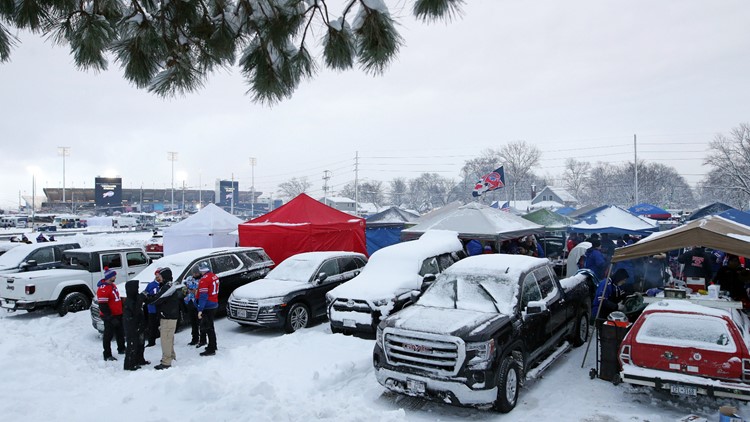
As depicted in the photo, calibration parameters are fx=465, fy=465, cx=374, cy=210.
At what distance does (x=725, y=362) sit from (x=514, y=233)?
8.58 metres

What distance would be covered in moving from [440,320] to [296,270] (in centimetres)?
600

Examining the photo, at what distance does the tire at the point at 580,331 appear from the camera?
8.76m

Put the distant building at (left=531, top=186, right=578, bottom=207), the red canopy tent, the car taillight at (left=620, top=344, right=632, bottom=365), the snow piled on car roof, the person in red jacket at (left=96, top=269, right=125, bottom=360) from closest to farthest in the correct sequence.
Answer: the car taillight at (left=620, top=344, right=632, bottom=365), the person in red jacket at (left=96, top=269, right=125, bottom=360), the snow piled on car roof, the red canopy tent, the distant building at (left=531, top=186, right=578, bottom=207)

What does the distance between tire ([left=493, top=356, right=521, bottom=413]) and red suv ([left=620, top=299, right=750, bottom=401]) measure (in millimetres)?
1360

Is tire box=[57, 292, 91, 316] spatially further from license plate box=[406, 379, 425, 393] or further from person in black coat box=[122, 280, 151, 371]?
license plate box=[406, 379, 425, 393]

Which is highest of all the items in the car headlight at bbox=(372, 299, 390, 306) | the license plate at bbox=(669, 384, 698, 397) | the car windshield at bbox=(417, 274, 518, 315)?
the car windshield at bbox=(417, 274, 518, 315)

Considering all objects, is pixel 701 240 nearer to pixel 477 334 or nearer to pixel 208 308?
pixel 477 334

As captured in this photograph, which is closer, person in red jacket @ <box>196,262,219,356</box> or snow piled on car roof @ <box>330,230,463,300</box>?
person in red jacket @ <box>196,262,219,356</box>

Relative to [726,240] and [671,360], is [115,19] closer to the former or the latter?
[671,360]

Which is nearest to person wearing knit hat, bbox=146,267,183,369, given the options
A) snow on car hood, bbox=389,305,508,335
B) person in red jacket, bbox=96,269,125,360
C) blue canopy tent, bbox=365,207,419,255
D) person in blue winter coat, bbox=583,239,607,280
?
person in red jacket, bbox=96,269,125,360

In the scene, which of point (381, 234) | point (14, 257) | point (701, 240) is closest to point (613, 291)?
point (701, 240)

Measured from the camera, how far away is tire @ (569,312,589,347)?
8.76m

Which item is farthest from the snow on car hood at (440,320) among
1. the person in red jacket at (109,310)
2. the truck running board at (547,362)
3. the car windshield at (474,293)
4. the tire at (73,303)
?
the tire at (73,303)

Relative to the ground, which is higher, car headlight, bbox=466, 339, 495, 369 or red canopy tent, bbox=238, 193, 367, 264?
red canopy tent, bbox=238, 193, 367, 264
